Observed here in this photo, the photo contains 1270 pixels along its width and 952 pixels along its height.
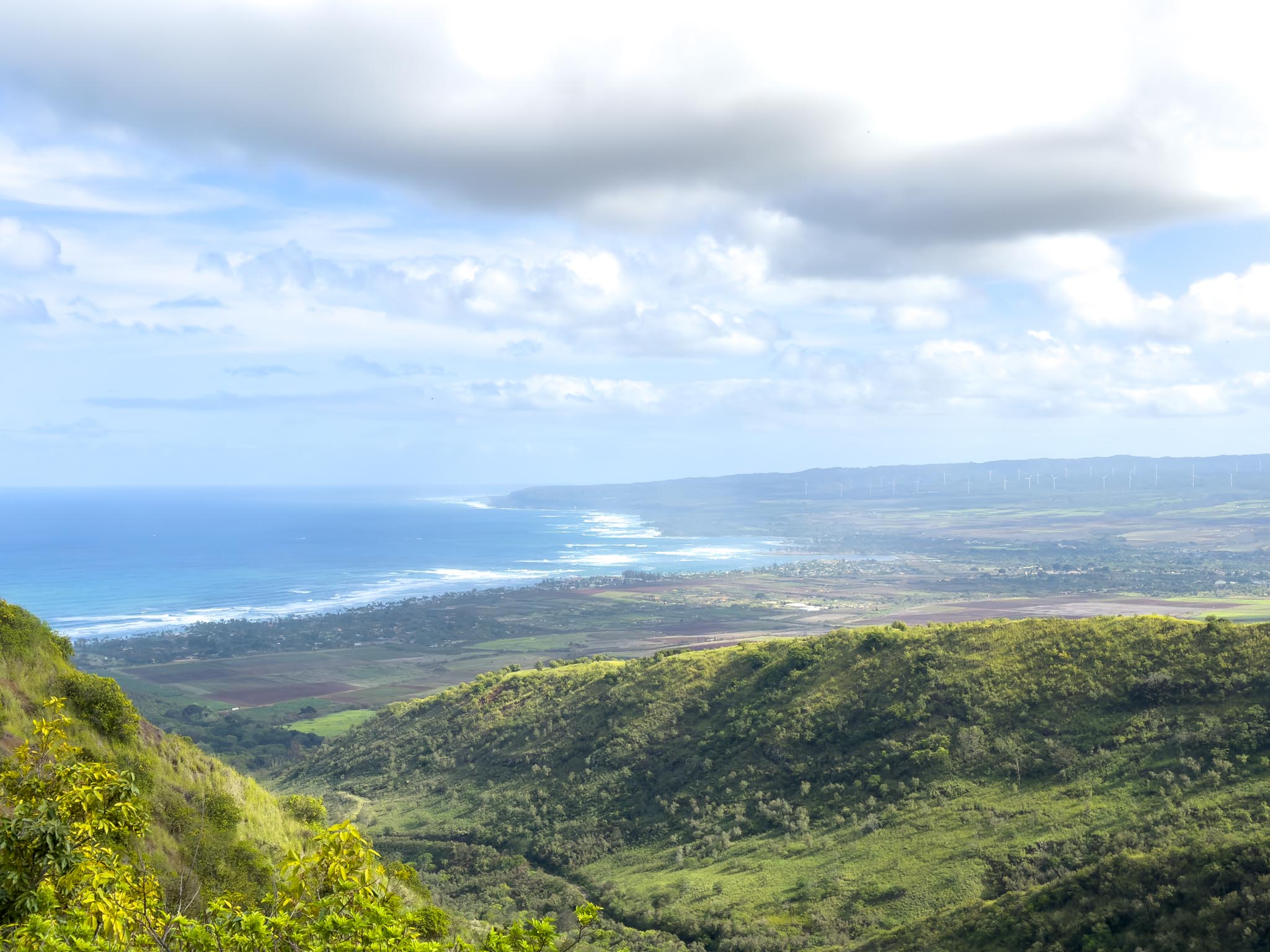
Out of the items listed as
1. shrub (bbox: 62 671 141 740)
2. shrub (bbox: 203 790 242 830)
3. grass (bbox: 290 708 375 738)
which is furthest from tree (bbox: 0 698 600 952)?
grass (bbox: 290 708 375 738)

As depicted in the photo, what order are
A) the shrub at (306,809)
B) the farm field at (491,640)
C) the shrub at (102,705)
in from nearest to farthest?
the shrub at (102,705), the shrub at (306,809), the farm field at (491,640)

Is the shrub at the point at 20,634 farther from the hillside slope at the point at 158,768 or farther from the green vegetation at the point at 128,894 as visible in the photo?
the green vegetation at the point at 128,894

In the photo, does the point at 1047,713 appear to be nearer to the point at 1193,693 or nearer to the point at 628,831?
the point at 1193,693

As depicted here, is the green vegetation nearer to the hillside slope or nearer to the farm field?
the hillside slope

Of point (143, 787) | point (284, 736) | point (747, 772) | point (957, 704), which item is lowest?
point (284, 736)

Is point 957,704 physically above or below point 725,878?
above

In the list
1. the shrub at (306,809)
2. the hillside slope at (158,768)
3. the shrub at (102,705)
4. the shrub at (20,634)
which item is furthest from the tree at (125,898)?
the shrub at (306,809)

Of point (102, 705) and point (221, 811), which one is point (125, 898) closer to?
point (221, 811)

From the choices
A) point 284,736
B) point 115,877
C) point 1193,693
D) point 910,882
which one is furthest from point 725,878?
point 284,736
